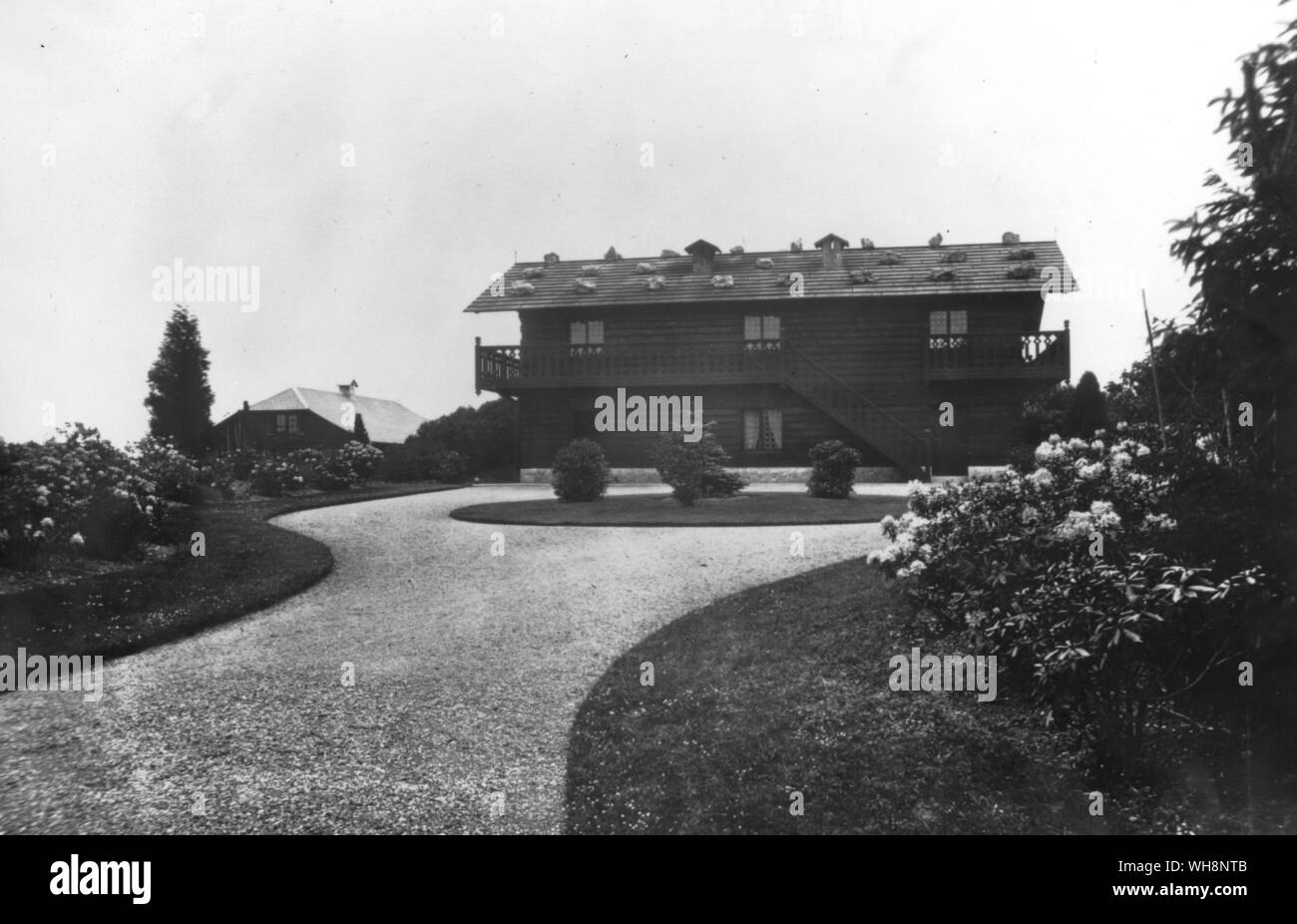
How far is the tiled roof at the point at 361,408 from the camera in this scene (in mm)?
32062

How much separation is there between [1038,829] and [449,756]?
12.0ft

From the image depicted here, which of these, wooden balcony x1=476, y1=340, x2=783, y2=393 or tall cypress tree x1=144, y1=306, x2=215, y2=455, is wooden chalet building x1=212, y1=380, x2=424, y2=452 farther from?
tall cypress tree x1=144, y1=306, x2=215, y2=455

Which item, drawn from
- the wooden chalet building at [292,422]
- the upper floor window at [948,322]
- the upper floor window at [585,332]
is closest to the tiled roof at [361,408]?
the wooden chalet building at [292,422]

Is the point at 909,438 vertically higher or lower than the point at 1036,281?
lower

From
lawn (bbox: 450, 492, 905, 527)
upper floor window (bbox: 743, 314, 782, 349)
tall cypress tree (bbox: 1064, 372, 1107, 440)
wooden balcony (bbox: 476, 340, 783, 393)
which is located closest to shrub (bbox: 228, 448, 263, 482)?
wooden balcony (bbox: 476, 340, 783, 393)

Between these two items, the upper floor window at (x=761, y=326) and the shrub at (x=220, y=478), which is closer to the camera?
the shrub at (x=220, y=478)

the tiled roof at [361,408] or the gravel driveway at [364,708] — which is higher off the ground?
the tiled roof at [361,408]

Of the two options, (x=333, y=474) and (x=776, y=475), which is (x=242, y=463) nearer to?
(x=333, y=474)

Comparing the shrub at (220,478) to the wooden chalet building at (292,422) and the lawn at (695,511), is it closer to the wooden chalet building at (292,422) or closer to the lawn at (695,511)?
the wooden chalet building at (292,422)

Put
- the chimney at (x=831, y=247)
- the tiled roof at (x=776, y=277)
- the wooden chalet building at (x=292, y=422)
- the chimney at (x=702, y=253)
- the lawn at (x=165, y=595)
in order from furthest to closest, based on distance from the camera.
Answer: the wooden chalet building at (x=292, y=422) < the chimney at (x=702, y=253) < the chimney at (x=831, y=247) < the tiled roof at (x=776, y=277) < the lawn at (x=165, y=595)

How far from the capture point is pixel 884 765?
15.4 ft

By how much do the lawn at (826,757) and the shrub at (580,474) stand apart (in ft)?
37.7
